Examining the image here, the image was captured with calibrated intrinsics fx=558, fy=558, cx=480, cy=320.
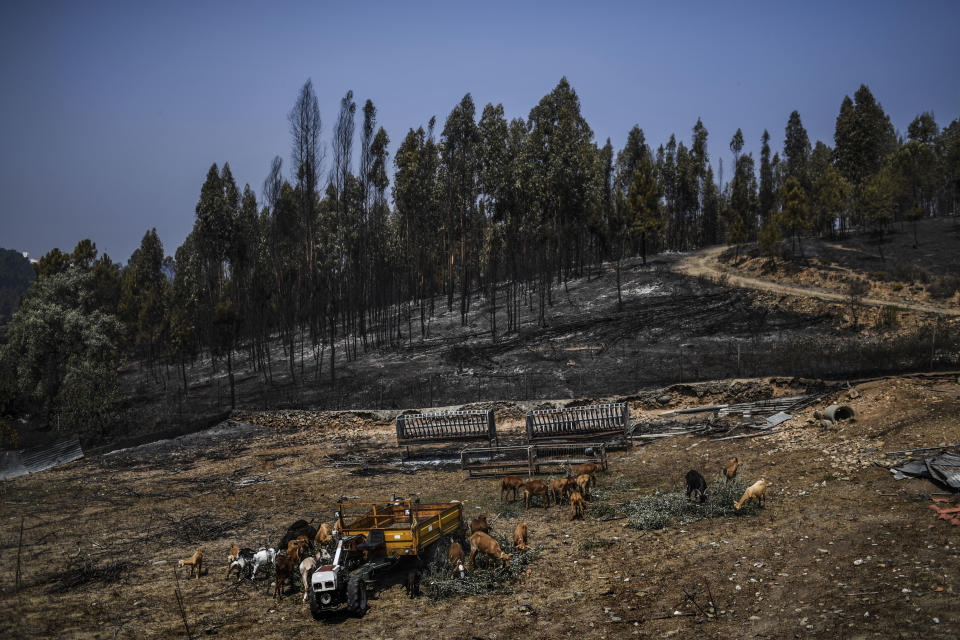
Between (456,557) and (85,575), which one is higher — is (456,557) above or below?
above

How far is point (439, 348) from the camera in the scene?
1880 inches

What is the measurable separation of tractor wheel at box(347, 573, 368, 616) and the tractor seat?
1.97 feet

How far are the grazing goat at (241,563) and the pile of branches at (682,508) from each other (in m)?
8.10

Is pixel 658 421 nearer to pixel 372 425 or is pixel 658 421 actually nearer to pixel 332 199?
pixel 372 425

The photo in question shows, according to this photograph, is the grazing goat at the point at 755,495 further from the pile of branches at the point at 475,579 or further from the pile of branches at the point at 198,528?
the pile of branches at the point at 198,528

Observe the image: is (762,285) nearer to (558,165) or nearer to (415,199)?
(558,165)

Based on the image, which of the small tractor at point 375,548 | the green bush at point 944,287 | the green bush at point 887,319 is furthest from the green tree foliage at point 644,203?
the small tractor at point 375,548

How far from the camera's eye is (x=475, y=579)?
1021cm

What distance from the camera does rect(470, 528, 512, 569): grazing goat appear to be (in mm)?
10539

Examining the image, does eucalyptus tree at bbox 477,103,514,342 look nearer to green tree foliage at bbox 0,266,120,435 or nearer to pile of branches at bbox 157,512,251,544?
green tree foliage at bbox 0,266,120,435

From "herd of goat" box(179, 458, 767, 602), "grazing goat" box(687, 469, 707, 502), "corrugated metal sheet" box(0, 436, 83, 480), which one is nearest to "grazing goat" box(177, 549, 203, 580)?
"herd of goat" box(179, 458, 767, 602)

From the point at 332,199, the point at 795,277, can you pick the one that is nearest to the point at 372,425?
the point at 795,277

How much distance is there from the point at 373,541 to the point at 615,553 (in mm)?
4732

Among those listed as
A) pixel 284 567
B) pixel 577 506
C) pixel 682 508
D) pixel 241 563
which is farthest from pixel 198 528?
pixel 682 508
